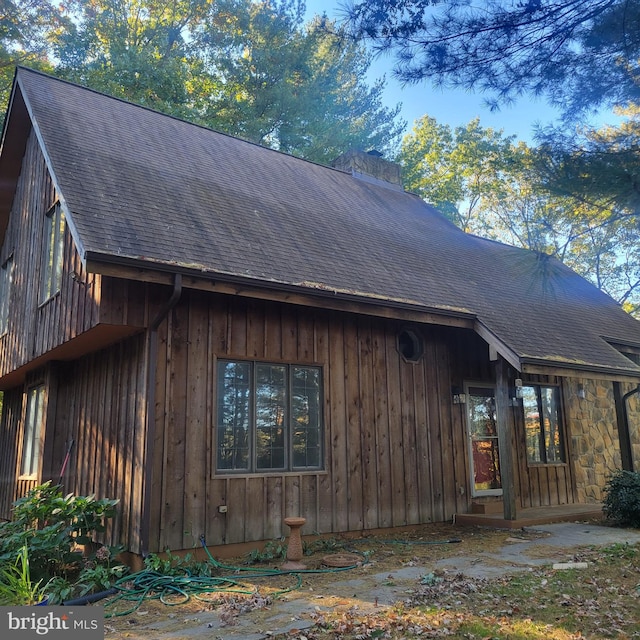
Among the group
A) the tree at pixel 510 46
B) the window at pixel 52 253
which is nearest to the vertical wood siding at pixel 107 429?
the window at pixel 52 253

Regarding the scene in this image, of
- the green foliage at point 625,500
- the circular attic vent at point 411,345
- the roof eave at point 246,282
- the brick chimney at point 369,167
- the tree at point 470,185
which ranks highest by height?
the tree at point 470,185

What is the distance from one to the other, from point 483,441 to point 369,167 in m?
8.02

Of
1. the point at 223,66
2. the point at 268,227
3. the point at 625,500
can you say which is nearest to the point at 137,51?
the point at 223,66

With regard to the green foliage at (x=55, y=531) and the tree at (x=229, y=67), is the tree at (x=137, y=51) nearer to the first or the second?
the tree at (x=229, y=67)

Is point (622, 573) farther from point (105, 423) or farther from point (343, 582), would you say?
point (105, 423)

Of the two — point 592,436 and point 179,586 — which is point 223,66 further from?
point 179,586

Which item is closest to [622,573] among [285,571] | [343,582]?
[343,582]

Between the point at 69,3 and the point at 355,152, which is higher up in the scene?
the point at 69,3

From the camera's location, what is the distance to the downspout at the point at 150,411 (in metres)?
6.07

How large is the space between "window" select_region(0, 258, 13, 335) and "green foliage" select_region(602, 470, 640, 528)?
10567 mm

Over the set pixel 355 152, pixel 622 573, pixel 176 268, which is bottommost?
pixel 622 573

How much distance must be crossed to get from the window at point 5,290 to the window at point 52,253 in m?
2.60

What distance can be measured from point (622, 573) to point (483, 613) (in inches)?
82.5

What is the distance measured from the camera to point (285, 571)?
19.5 feet
